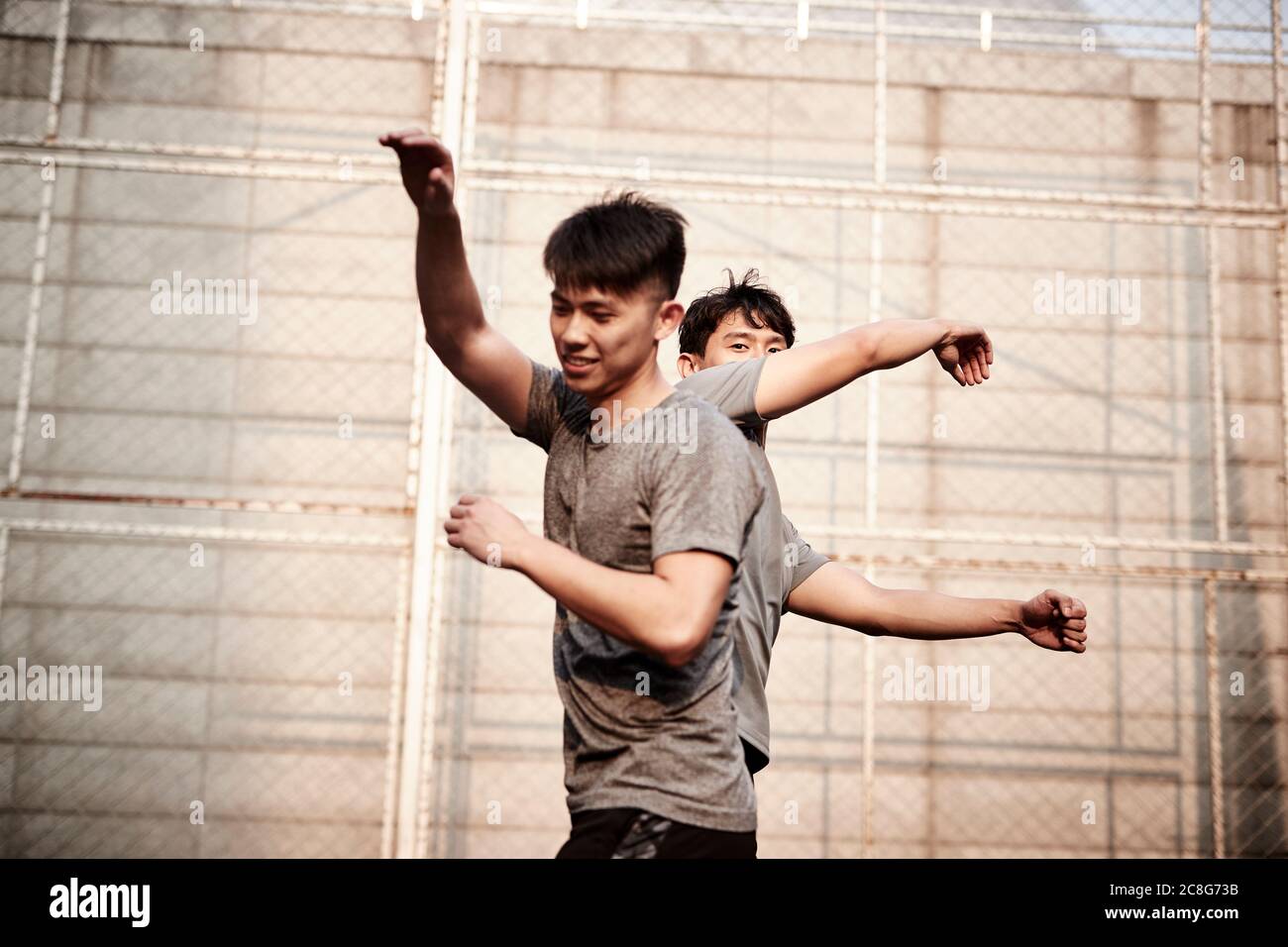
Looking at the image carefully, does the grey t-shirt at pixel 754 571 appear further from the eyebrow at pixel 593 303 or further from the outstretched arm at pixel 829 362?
the eyebrow at pixel 593 303

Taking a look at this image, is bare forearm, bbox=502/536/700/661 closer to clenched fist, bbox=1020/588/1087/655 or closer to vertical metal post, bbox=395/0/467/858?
clenched fist, bbox=1020/588/1087/655

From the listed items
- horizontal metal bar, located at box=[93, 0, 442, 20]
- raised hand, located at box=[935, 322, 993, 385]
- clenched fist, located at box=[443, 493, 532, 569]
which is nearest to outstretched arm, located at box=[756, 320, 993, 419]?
raised hand, located at box=[935, 322, 993, 385]

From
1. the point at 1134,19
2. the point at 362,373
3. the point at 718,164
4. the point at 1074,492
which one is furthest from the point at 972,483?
the point at 362,373

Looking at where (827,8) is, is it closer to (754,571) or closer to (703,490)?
(754,571)

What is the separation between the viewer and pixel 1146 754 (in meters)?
5.41

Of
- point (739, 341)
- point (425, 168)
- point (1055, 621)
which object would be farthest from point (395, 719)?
point (425, 168)

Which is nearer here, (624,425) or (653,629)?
(653,629)

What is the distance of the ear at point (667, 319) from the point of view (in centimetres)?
156

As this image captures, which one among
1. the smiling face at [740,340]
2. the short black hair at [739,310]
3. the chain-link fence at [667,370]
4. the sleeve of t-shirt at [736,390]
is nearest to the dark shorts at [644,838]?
the sleeve of t-shirt at [736,390]

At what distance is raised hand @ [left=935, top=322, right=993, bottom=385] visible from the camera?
1901mm

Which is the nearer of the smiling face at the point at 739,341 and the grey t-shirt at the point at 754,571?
the grey t-shirt at the point at 754,571

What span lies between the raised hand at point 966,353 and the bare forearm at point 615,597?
3.00 ft
